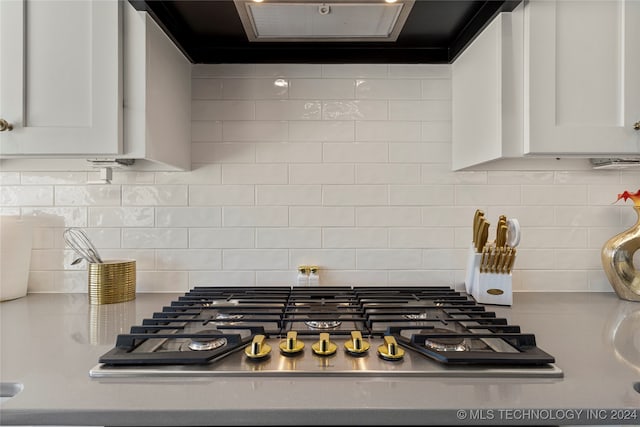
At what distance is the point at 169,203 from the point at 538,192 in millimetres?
1348

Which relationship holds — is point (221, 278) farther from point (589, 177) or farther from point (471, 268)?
point (589, 177)

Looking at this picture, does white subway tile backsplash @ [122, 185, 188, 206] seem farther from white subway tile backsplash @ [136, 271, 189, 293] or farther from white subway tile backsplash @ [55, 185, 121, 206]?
white subway tile backsplash @ [136, 271, 189, 293]

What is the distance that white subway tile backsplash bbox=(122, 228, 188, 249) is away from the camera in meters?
1.42

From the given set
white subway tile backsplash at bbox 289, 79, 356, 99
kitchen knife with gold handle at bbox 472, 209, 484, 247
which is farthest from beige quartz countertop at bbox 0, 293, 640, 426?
white subway tile backsplash at bbox 289, 79, 356, 99

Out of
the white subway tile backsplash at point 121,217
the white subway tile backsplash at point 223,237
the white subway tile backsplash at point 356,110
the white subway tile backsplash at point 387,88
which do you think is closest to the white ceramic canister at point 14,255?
the white subway tile backsplash at point 121,217

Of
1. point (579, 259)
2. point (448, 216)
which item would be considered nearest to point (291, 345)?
point (448, 216)

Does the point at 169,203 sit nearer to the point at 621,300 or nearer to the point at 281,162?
the point at 281,162

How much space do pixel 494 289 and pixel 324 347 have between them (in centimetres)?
72

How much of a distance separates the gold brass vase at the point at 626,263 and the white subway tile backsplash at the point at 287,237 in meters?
1.00

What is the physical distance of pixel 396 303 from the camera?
1.17m

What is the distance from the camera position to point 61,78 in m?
1.05

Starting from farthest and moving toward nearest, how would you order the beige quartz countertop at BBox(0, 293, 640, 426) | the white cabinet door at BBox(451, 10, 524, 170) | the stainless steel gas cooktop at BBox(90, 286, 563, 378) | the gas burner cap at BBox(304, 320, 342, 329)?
the white cabinet door at BBox(451, 10, 524, 170) < the gas burner cap at BBox(304, 320, 342, 329) < the stainless steel gas cooktop at BBox(90, 286, 563, 378) < the beige quartz countertop at BBox(0, 293, 640, 426)

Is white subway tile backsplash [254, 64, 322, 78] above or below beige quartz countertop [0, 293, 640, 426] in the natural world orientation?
above

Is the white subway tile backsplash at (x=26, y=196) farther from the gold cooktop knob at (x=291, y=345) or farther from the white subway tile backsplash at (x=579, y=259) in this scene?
the white subway tile backsplash at (x=579, y=259)
